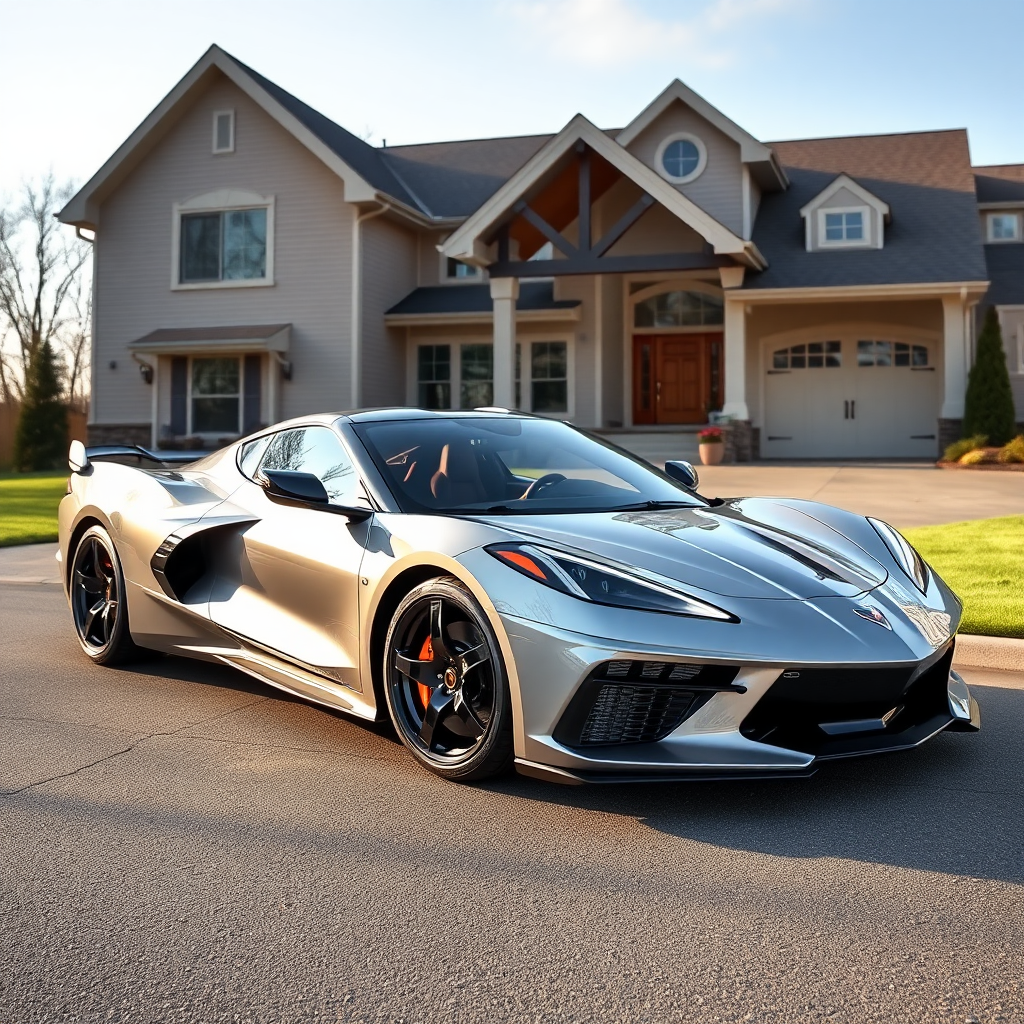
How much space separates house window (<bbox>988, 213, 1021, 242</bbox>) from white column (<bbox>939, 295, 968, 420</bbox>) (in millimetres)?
8553

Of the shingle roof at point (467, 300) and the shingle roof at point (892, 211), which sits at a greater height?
the shingle roof at point (892, 211)

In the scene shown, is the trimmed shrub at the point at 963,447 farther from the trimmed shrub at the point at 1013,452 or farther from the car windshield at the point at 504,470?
the car windshield at the point at 504,470

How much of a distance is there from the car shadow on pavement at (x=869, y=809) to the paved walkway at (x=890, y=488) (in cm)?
858

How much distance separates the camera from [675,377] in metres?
27.1

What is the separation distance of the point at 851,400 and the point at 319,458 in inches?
898

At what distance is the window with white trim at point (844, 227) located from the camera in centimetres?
2466

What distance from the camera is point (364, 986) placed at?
2604 mm

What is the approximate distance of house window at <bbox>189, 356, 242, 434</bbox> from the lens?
26.6m

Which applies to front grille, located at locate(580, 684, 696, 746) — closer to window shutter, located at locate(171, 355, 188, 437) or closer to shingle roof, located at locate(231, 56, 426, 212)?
shingle roof, located at locate(231, 56, 426, 212)

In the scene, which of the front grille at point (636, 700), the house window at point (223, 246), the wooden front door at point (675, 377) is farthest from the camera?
the wooden front door at point (675, 377)

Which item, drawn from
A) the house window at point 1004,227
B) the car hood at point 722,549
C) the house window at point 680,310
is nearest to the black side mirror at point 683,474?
the car hood at point 722,549

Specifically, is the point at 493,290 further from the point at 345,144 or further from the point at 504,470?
the point at 504,470

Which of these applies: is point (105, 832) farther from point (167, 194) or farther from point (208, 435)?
point (167, 194)

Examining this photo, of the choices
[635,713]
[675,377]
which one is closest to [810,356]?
[675,377]
